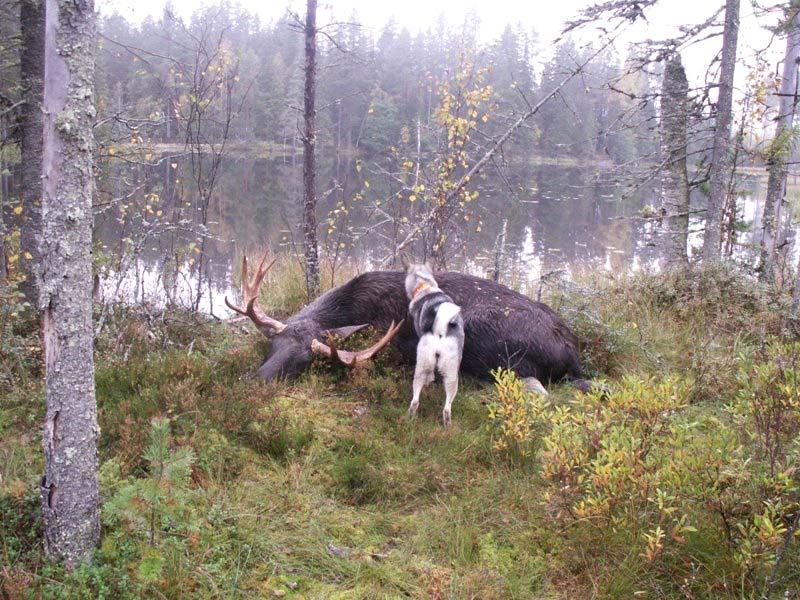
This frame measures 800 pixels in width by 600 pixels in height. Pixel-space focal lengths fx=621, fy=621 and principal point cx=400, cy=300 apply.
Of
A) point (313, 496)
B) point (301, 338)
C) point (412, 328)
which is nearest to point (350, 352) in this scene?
point (301, 338)

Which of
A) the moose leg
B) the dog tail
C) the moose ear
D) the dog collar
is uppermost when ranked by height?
the dog collar

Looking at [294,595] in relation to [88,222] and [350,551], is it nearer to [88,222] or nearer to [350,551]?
[350,551]

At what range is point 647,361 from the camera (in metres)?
6.84

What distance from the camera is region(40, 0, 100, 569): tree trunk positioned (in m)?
2.71

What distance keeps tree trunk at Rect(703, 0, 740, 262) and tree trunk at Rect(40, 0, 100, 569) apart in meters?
8.44

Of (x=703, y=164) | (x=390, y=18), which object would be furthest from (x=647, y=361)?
(x=390, y=18)

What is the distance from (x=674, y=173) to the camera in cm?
1014

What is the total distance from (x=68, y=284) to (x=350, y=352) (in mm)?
3471

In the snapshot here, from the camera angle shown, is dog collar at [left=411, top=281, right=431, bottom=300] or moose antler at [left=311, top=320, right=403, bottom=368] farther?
dog collar at [left=411, top=281, right=431, bottom=300]

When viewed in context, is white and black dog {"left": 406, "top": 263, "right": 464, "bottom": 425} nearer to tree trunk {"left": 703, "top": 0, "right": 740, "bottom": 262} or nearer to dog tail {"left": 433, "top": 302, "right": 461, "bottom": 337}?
dog tail {"left": 433, "top": 302, "right": 461, "bottom": 337}

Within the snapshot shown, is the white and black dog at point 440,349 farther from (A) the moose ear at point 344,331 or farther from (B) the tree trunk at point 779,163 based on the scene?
(B) the tree trunk at point 779,163

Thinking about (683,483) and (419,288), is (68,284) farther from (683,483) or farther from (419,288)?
(419,288)

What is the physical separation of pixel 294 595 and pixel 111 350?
3.69 metres

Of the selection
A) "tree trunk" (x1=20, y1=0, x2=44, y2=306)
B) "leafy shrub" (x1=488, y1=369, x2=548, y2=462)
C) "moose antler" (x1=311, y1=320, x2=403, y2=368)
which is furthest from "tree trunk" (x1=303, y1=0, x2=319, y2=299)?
"leafy shrub" (x1=488, y1=369, x2=548, y2=462)
